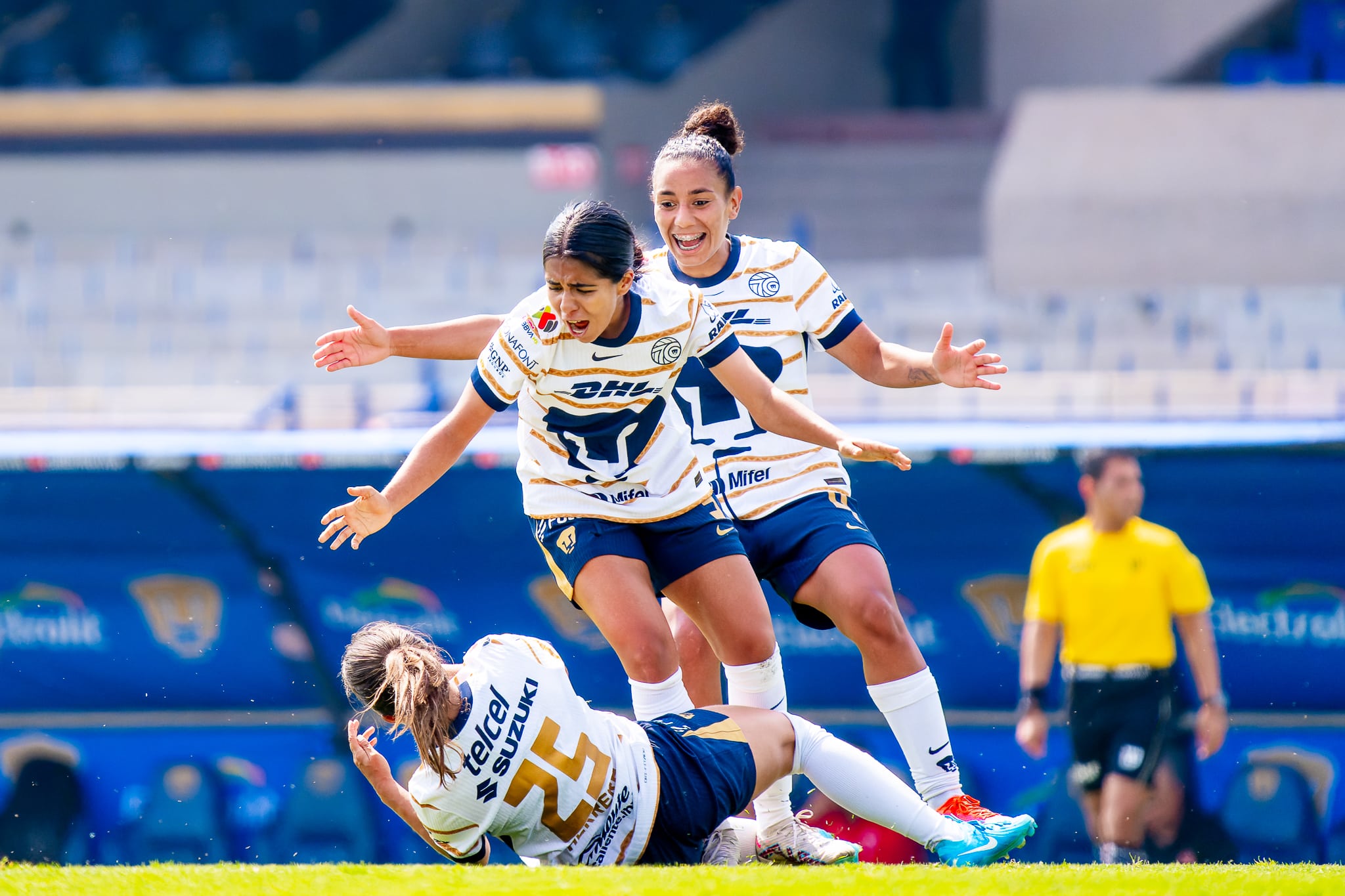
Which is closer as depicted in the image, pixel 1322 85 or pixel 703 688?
pixel 703 688

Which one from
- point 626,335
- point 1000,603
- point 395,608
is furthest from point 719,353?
point 395,608

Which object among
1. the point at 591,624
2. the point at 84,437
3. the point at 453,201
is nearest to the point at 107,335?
the point at 453,201

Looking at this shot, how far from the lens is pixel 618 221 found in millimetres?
3521

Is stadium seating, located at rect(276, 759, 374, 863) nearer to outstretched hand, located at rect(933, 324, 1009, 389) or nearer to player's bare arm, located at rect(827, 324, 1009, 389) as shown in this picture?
player's bare arm, located at rect(827, 324, 1009, 389)

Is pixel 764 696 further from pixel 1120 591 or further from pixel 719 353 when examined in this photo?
pixel 1120 591

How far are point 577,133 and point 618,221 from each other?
1393cm

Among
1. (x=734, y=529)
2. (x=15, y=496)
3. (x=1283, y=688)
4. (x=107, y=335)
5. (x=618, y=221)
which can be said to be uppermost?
(x=618, y=221)

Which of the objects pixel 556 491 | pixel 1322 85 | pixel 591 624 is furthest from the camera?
pixel 1322 85

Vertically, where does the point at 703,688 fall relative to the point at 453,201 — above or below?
above

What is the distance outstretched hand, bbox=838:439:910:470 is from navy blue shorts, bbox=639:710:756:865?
74 cm

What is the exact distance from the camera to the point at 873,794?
356cm

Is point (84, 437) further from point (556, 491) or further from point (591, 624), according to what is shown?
point (556, 491)

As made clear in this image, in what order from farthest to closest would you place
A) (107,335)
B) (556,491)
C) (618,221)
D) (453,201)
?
(453,201) → (107,335) → (556,491) → (618,221)

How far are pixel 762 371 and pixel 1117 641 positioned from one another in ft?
7.66
